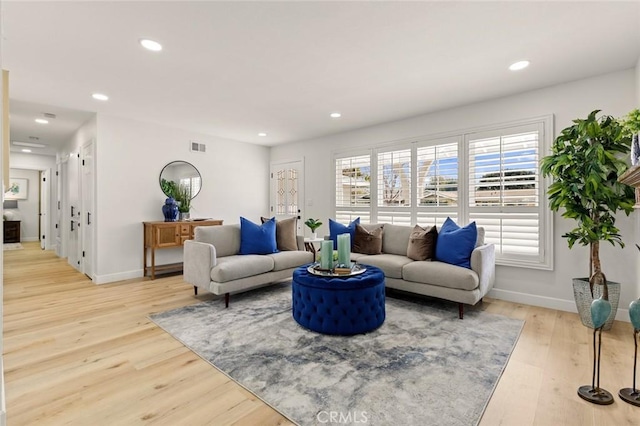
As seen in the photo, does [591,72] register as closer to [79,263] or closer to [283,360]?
[283,360]

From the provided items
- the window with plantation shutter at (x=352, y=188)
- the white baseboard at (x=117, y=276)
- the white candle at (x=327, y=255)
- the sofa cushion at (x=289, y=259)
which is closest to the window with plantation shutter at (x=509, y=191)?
the window with plantation shutter at (x=352, y=188)

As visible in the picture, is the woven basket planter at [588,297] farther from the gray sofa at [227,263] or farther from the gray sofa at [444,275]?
the gray sofa at [227,263]

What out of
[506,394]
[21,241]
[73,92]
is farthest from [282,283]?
[21,241]

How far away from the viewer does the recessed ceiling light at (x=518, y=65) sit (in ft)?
9.62

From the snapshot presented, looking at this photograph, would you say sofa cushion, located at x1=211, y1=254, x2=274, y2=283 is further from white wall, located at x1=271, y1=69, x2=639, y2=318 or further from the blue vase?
white wall, located at x1=271, y1=69, x2=639, y2=318

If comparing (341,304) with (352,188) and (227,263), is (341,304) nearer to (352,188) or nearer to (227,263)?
(227,263)

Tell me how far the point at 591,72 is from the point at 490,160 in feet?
4.02

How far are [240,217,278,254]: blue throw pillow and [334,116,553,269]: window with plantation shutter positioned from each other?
1.74m

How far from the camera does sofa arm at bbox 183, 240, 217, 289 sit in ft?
11.5

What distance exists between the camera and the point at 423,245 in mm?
3736

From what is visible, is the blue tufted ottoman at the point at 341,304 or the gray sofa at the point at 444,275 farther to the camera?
the gray sofa at the point at 444,275

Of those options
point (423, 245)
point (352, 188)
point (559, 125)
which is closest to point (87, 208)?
point (352, 188)

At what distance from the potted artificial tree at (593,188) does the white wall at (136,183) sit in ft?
17.1

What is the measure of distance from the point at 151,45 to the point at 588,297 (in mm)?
4526
